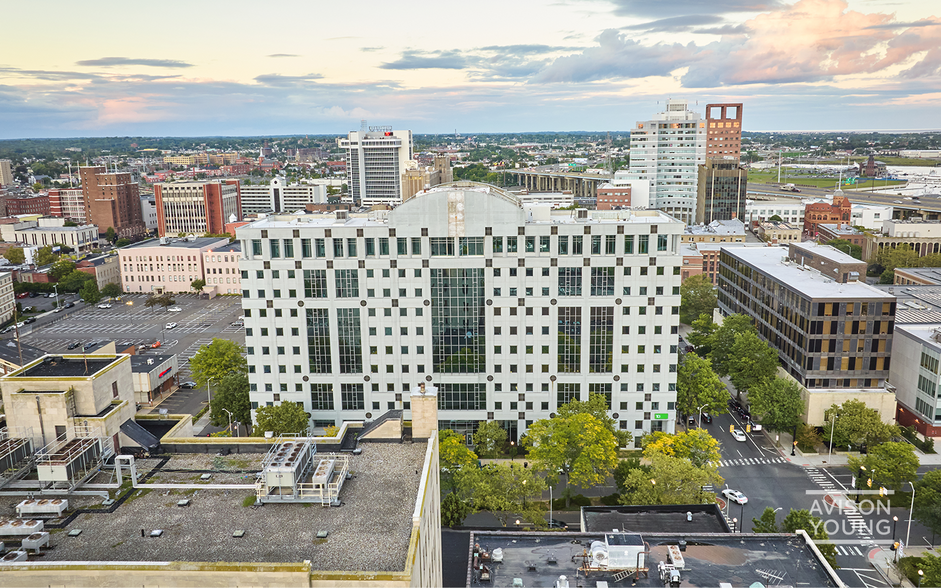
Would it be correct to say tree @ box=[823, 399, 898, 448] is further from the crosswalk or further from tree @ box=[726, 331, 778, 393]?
tree @ box=[726, 331, 778, 393]

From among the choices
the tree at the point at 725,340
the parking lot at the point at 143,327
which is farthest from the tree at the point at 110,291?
the tree at the point at 725,340

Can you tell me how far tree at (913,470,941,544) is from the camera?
67.6 metres

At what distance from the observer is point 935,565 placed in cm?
5809

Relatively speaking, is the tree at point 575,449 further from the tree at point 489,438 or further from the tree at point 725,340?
the tree at point 725,340

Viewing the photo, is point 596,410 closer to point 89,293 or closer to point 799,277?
point 799,277

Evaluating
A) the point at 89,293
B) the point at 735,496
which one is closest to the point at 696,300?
the point at 735,496

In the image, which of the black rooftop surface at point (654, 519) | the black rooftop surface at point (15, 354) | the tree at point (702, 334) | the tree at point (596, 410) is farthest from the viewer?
the tree at point (702, 334)

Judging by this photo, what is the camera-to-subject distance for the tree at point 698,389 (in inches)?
3733

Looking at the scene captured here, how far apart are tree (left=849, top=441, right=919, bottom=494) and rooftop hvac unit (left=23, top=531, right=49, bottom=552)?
Answer: 271ft

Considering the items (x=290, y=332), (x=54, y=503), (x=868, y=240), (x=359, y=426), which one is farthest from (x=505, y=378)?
(x=868, y=240)

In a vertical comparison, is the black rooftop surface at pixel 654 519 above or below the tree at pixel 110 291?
above

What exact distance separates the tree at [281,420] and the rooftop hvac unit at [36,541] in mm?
53631

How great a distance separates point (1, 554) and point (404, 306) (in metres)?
60.2

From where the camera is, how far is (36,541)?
1203 inches
